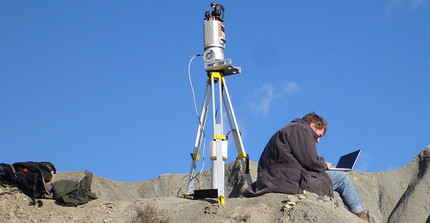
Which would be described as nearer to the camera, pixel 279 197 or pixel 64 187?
pixel 279 197

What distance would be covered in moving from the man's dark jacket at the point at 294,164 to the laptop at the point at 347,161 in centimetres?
28

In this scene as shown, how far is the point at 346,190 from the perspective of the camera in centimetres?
592

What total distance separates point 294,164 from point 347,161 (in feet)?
2.64

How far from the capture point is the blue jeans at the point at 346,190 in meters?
5.91

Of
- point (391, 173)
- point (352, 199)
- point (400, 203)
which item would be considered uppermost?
point (391, 173)

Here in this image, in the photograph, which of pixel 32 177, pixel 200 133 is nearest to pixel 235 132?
pixel 200 133

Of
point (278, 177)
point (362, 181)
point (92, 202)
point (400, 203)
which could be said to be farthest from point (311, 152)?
point (362, 181)

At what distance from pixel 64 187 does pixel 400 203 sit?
531 inches

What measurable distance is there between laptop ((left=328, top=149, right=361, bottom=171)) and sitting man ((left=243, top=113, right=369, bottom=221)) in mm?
122

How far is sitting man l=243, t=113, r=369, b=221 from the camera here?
228 inches

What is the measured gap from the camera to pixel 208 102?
8195 mm

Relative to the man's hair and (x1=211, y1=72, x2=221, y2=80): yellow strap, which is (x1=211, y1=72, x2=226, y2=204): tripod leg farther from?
the man's hair

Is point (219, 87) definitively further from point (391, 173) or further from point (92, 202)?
point (391, 173)

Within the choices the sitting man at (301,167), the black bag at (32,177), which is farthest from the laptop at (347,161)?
the black bag at (32,177)
